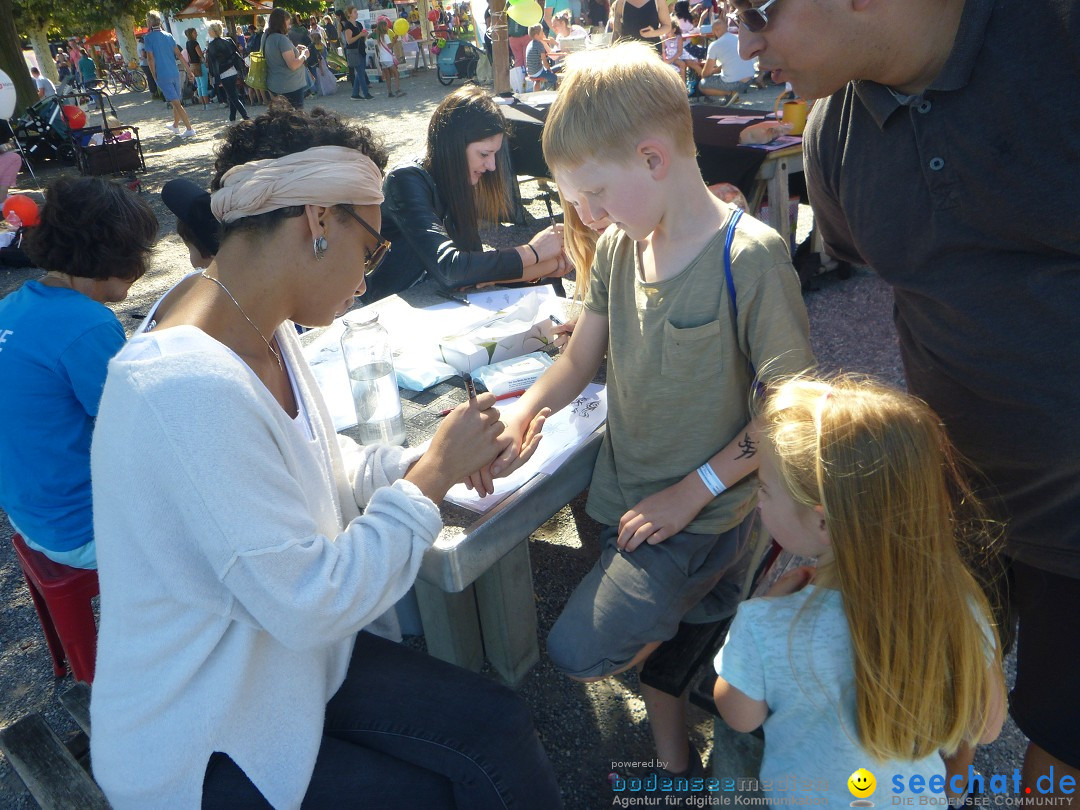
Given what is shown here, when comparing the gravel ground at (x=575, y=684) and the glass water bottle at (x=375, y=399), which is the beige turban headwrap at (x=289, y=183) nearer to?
the glass water bottle at (x=375, y=399)

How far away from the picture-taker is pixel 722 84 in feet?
39.3

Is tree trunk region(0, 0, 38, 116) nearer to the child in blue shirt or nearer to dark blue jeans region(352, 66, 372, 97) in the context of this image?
dark blue jeans region(352, 66, 372, 97)

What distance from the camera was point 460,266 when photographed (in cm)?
292

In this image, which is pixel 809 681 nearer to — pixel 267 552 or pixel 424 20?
pixel 267 552

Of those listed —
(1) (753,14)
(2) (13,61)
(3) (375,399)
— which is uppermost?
(2) (13,61)

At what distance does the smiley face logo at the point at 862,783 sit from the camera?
52.7 inches

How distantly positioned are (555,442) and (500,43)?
29.5 ft

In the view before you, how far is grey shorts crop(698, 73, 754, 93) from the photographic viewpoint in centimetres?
1182

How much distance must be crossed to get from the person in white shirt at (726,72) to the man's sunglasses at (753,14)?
9.40 metres

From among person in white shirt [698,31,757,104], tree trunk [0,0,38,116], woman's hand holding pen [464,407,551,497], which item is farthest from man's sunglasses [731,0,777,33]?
tree trunk [0,0,38,116]

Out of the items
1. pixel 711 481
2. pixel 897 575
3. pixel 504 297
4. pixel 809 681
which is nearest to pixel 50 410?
pixel 504 297

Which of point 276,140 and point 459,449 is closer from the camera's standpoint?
point 276,140

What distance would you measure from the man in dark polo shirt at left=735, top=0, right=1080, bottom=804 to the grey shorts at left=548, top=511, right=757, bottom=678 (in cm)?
63

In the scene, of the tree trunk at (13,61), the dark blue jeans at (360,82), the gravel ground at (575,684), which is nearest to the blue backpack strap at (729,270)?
the gravel ground at (575,684)
